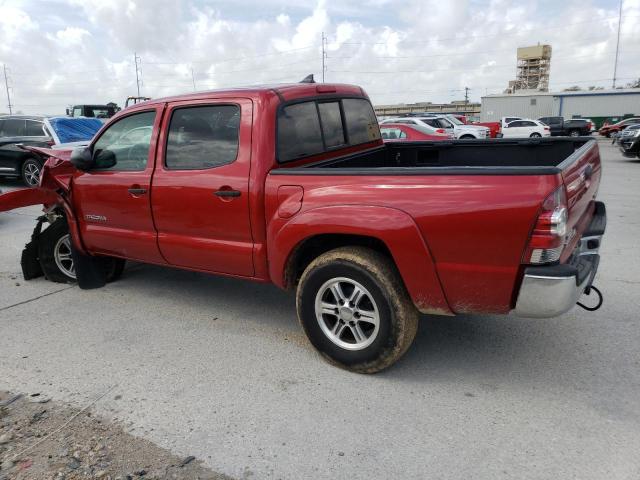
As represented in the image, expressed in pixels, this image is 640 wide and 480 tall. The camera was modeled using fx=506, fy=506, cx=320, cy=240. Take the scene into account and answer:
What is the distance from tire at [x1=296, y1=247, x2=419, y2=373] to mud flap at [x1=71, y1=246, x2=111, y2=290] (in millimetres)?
2772

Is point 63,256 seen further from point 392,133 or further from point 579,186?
point 392,133

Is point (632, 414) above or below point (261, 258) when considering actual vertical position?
below

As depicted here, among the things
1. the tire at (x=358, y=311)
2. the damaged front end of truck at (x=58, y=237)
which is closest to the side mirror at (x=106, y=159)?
the damaged front end of truck at (x=58, y=237)

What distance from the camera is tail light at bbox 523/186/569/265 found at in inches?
101

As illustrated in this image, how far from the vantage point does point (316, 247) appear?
143 inches

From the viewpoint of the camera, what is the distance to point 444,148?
4941 mm

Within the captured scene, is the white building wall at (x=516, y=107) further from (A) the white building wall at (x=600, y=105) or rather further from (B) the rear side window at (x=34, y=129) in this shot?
(B) the rear side window at (x=34, y=129)

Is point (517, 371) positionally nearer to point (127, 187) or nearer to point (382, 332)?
point (382, 332)

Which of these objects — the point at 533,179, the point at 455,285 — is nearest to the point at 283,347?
the point at 455,285

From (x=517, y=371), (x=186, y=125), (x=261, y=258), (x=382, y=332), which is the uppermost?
(x=186, y=125)

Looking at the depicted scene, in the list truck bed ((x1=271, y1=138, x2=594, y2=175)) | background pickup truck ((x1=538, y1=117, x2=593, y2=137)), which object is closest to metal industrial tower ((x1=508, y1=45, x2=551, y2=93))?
background pickup truck ((x1=538, y1=117, x2=593, y2=137))

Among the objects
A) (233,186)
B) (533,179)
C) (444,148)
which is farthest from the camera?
(444,148)

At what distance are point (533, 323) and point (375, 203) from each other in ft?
6.47

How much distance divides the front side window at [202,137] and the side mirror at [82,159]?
926 mm
